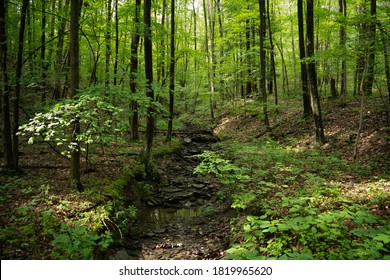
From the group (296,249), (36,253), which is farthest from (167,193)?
(296,249)

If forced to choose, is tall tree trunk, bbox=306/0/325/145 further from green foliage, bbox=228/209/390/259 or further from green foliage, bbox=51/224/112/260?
green foliage, bbox=51/224/112/260

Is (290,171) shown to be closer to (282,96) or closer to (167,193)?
(167,193)

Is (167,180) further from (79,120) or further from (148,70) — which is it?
(79,120)

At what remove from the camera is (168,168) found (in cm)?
1149

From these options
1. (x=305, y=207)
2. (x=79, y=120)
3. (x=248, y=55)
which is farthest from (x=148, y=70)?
(x=248, y=55)

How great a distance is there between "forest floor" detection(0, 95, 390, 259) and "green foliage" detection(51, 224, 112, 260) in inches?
7.5

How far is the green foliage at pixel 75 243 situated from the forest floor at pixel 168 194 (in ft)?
0.63

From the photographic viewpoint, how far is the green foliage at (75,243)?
13.9ft

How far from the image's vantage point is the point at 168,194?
9000mm

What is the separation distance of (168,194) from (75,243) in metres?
4.73

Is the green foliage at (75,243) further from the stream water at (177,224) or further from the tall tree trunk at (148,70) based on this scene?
the tall tree trunk at (148,70)

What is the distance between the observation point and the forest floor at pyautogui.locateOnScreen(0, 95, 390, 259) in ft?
17.0

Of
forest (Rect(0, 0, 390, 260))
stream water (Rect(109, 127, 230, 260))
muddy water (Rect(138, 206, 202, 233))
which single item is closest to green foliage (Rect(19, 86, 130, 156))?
forest (Rect(0, 0, 390, 260))

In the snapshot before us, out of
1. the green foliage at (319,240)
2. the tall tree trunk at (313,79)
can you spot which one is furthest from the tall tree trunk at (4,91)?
the tall tree trunk at (313,79)
